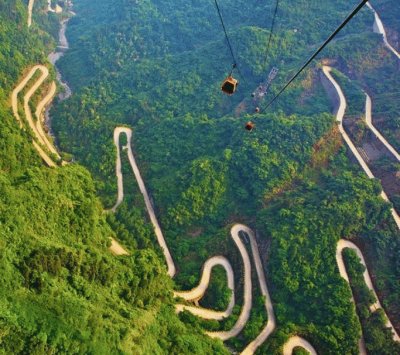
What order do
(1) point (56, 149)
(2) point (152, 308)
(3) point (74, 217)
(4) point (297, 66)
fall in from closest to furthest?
(2) point (152, 308) → (3) point (74, 217) → (1) point (56, 149) → (4) point (297, 66)

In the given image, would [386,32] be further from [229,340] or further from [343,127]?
[229,340]

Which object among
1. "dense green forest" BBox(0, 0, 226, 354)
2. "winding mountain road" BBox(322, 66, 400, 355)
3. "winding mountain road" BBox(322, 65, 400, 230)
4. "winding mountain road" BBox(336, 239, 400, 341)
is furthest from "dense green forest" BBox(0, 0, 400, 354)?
"winding mountain road" BBox(322, 65, 400, 230)

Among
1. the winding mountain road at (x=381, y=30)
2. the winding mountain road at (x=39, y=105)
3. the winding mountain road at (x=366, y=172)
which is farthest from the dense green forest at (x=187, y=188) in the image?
the winding mountain road at (x=39, y=105)

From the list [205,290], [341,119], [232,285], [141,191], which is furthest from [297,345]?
[341,119]

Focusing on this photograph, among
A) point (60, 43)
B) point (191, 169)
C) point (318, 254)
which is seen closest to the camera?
point (318, 254)

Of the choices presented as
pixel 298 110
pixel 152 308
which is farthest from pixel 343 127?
pixel 152 308

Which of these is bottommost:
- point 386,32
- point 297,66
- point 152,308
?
point 152,308

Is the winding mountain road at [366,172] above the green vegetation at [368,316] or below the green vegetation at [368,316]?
above

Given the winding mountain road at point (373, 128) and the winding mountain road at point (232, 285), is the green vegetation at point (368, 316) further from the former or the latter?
the winding mountain road at point (373, 128)

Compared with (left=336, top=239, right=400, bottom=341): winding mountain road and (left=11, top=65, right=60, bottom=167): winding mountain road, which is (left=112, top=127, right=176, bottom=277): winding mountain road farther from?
(left=336, top=239, right=400, bottom=341): winding mountain road
